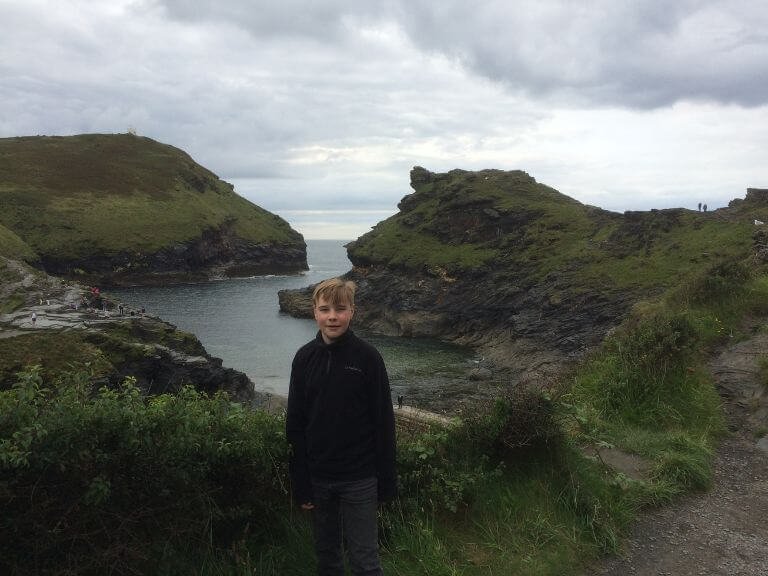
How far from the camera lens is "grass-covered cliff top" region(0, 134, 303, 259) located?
418ft

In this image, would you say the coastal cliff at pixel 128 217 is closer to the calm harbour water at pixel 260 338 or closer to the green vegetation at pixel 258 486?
the calm harbour water at pixel 260 338

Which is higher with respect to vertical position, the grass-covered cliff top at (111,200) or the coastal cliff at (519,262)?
the grass-covered cliff top at (111,200)

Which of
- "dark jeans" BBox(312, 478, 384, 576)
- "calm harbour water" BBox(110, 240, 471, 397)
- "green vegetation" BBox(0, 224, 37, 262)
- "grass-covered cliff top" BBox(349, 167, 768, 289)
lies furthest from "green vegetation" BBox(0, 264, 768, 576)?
"green vegetation" BBox(0, 224, 37, 262)

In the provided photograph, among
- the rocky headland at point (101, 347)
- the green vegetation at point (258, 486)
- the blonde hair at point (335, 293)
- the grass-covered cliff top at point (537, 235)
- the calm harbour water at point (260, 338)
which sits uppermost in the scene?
the grass-covered cliff top at point (537, 235)

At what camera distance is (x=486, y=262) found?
79250 mm

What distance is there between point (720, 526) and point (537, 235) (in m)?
75.8

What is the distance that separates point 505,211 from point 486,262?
11326 millimetres

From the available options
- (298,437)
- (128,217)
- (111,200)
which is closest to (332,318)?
(298,437)

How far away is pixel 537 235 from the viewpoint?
8000cm

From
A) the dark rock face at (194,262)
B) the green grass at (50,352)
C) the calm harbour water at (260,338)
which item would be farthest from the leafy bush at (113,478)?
the dark rock face at (194,262)

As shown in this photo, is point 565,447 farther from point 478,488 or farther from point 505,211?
point 505,211

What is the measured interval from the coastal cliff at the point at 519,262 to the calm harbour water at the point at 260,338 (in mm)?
5361

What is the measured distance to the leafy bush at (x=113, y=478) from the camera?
13.3 feet

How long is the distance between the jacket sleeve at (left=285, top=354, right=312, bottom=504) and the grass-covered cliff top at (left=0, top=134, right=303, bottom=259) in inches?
4124
